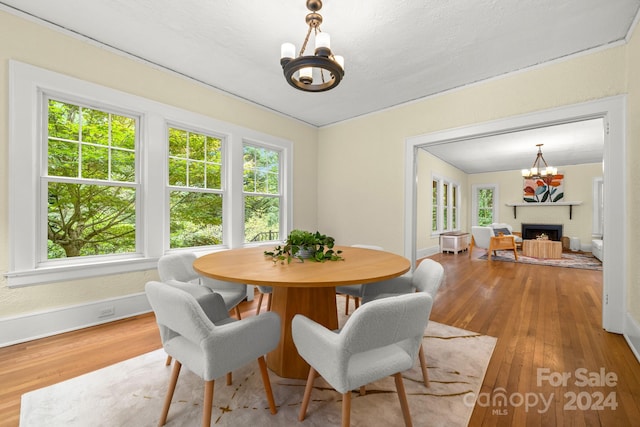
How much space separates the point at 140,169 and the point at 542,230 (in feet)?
35.7

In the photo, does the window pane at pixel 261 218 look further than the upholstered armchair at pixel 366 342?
Yes

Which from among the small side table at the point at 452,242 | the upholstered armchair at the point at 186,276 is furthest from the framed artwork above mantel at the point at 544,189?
the upholstered armchair at the point at 186,276

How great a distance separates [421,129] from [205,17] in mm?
2752

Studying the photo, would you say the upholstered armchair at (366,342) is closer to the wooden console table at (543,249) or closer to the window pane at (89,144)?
the window pane at (89,144)

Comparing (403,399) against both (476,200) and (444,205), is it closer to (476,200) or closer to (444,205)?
(444,205)

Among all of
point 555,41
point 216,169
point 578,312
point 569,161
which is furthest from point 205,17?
point 569,161

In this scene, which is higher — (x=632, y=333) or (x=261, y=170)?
(x=261, y=170)

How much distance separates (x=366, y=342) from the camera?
1.04 meters

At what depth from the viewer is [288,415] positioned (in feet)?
4.76

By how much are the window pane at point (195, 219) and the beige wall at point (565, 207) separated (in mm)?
9721

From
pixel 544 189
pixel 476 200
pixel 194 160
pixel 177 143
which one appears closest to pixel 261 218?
pixel 194 160

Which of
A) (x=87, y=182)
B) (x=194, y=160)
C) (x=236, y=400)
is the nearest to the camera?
(x=236, y=400)

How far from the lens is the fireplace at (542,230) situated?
8258mm

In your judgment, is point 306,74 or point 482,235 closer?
point 306,74
